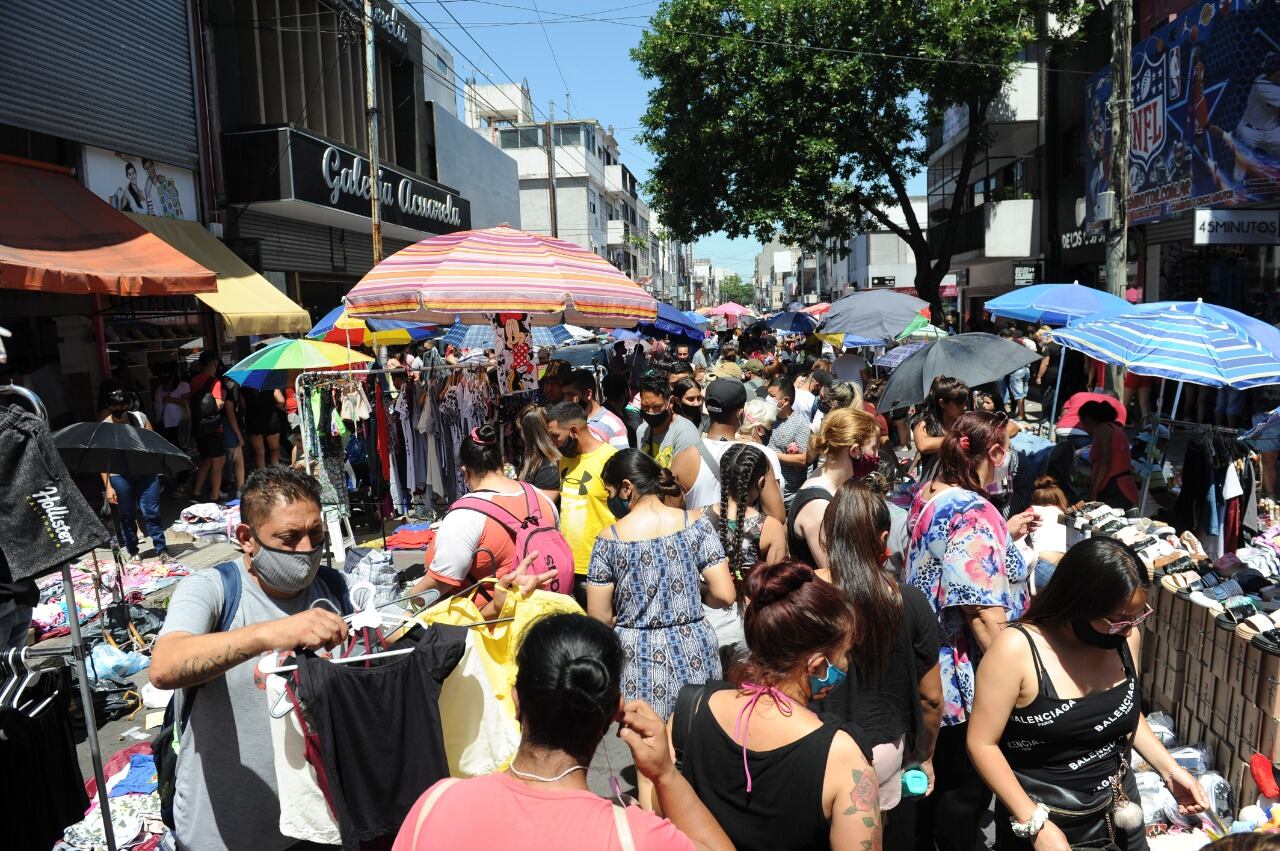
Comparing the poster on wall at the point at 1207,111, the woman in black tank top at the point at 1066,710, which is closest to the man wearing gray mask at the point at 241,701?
the woman in black tank top at the point at 1066,710

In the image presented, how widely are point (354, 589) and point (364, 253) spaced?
18991mm

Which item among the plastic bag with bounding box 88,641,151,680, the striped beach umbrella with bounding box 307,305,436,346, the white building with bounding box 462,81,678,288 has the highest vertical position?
the white building with bounding box 462,81,678,288

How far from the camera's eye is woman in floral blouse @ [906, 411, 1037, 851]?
325 cm

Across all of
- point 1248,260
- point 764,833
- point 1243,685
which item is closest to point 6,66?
point 764,833

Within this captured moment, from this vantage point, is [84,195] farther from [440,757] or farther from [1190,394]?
[1190,394]

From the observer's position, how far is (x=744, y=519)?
13.8ft

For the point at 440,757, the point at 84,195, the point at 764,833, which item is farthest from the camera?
the point at 84,195

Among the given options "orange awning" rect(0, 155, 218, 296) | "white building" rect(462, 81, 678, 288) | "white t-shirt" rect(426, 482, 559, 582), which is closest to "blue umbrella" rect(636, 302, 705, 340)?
"orange awning" rect(0, 155, 218, 296)

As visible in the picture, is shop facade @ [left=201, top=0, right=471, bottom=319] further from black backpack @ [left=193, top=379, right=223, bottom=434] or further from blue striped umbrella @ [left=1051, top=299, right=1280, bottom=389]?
blue striped umbrella @ [left=1051, top=299, right=1280, bottom=389]

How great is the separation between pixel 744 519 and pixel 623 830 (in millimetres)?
2682

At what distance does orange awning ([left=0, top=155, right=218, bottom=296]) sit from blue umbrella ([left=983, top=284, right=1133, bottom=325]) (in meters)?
9.87

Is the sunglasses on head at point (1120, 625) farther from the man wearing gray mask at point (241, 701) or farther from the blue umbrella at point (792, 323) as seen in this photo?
the blue umbrella at point (792, 323)

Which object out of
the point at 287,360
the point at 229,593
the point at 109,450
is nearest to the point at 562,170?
the point at 287,360

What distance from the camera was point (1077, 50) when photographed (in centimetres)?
1959
